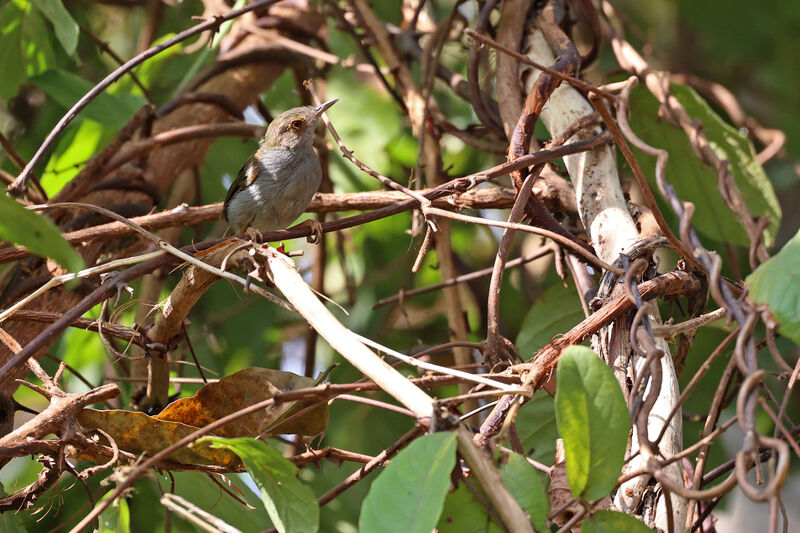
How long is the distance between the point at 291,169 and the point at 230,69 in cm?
68

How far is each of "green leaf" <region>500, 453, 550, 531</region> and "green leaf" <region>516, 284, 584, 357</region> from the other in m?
1.34

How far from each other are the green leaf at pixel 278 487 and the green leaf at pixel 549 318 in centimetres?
135

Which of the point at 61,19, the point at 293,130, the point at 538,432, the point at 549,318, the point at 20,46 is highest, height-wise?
the point at 20,46

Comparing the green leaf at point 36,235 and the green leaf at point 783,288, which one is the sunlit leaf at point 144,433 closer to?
the green leaf at point 36,235

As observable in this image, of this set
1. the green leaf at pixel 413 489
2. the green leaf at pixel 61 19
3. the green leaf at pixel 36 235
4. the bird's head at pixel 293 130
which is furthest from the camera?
the bird's head at pixel 293 130

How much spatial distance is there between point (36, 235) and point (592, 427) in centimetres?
91

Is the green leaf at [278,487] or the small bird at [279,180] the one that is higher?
the small bird at [279,180]

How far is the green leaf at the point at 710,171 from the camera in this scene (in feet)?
8.70

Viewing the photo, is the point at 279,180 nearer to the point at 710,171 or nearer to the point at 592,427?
the point at 710,171

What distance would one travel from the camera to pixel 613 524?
52.1 inches

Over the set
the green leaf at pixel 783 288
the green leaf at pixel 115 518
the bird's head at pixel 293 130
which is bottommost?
the green leaf at pixel 783 288

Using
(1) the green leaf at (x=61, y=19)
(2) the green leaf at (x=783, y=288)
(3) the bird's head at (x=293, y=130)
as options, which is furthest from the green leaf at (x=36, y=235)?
(3) the bird's head at (x=293, y=130)

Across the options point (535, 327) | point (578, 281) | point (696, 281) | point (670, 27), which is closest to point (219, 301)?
point (535, 327)

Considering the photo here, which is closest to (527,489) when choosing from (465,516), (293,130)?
(465,516)
